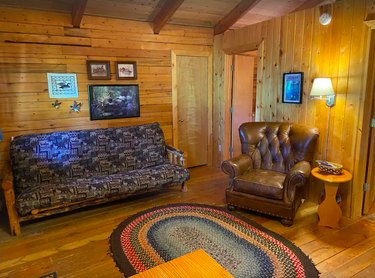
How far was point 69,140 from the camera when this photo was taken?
3.53m

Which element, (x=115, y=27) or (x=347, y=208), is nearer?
(x=347, y=208)

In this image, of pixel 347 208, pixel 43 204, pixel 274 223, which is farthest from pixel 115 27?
pixel 347 208

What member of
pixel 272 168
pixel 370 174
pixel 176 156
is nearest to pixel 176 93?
pixel 176 156

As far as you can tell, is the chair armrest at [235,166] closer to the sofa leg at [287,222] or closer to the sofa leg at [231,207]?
the sofa leg at [231,207]

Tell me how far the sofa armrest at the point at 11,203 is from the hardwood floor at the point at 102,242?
3.7 inches

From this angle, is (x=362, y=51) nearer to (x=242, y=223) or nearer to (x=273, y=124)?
(x=273, y=124)

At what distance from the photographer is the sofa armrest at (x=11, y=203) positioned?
2672 mm

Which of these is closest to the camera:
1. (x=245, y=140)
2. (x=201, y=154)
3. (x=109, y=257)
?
(x=109, y=257)

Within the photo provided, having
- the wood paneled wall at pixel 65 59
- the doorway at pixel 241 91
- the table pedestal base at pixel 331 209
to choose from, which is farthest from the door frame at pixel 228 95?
the table pedestal base at pixel 331 209

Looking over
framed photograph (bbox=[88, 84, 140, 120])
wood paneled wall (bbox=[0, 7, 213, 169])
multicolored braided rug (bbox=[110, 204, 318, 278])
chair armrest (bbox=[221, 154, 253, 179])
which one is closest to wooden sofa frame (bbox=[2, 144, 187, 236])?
multicolored braided rug (bbox=[110, 204, 318, 278])

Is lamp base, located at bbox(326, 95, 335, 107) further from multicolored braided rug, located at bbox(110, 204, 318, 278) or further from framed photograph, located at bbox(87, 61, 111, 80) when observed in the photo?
framed photograph, located at bbox(87, 61, 111, 80)

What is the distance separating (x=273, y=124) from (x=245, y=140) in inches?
15.8

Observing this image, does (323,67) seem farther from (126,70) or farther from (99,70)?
(99,70)

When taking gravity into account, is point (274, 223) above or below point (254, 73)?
below
